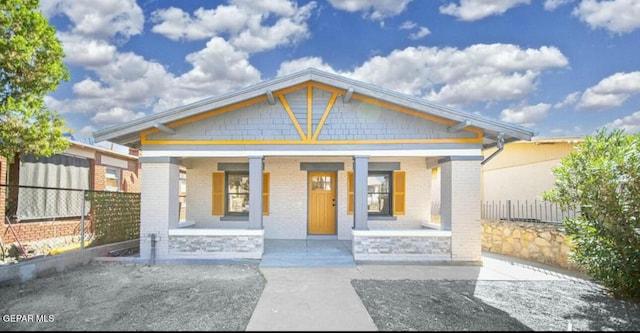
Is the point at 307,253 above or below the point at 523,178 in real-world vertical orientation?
below

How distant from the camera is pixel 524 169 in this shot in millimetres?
11055

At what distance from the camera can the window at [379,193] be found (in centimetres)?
990

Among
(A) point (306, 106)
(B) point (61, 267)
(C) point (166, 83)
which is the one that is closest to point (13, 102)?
(B) point (61, 267)

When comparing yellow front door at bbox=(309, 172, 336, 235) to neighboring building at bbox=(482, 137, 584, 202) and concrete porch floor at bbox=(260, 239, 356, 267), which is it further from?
neighboring building at bbox=(482, 137, 584, 202)

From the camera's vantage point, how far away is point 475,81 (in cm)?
1786

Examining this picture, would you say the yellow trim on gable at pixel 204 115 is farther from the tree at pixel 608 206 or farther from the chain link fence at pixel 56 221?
the tree at pixel 608 206

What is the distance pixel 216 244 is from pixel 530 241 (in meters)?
7.74

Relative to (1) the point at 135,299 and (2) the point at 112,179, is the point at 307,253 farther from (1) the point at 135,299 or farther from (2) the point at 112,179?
(2) the point at 112,179

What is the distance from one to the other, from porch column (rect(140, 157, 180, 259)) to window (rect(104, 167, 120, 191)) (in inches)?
254

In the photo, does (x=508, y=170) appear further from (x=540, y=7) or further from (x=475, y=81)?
(x=475, y=81)

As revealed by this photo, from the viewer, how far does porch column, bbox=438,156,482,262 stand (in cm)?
727

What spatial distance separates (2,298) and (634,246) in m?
9.88

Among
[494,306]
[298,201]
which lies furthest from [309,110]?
[494,306]

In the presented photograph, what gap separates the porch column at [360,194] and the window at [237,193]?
4026 millimetres
